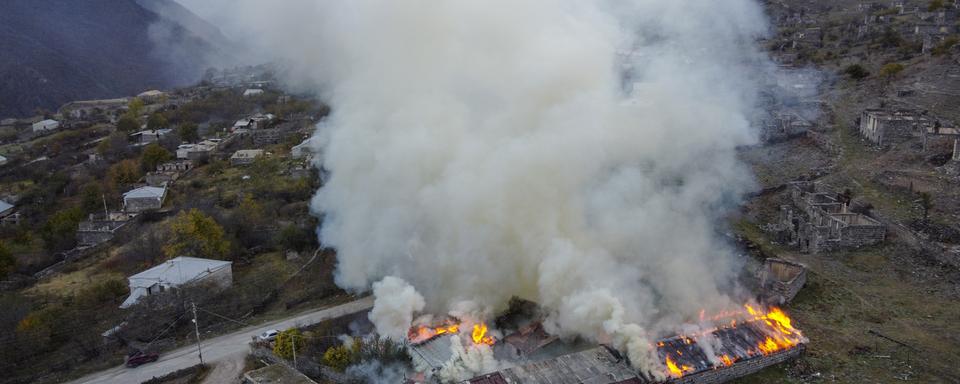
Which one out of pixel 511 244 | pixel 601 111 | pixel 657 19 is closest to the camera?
pixel 511 244

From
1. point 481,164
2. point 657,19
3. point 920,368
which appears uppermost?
point 657,19

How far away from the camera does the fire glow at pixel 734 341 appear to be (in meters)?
12.9

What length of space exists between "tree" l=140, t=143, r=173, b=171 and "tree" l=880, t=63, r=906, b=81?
33079 millimetres

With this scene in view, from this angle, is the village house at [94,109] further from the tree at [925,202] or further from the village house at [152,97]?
the tree at [925,202]

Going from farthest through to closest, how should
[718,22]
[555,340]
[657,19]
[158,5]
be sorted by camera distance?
[158,5], [718,22], [657,19], [555,340]

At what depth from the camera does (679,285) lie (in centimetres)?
1503

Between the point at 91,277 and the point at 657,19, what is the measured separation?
65.4ft

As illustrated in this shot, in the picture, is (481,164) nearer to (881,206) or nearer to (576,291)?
(576,291)

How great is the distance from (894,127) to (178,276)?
2222cm

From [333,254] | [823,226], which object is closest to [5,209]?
[333,254]

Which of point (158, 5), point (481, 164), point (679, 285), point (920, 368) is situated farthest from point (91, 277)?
point (158, 5)

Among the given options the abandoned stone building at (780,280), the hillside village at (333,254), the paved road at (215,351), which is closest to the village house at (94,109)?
the hillside village at (333,254)

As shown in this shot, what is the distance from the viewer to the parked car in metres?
16.4

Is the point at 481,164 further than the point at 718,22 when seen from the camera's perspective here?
No
